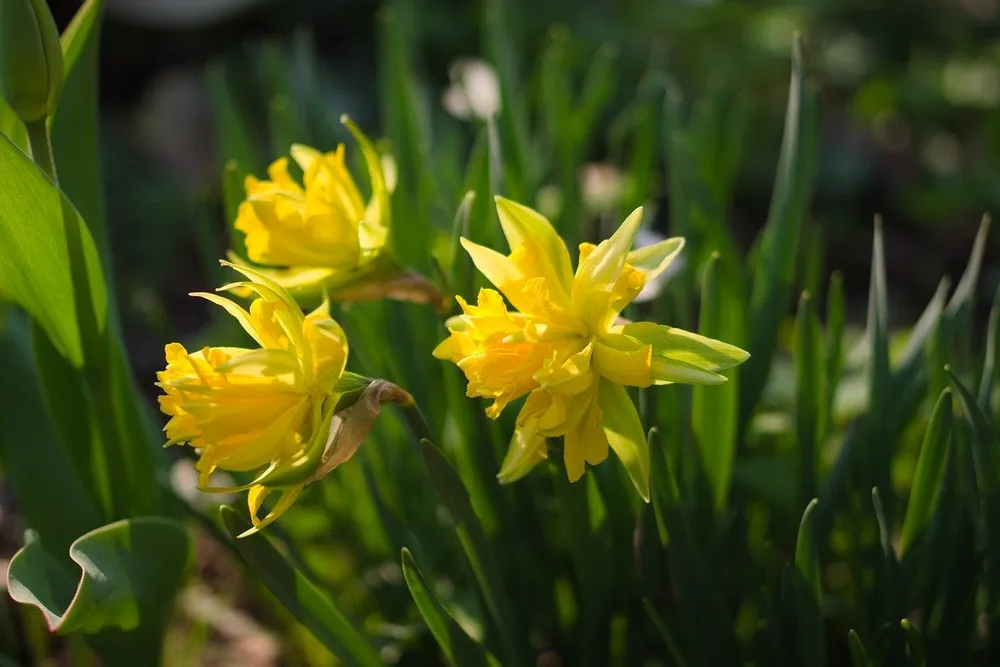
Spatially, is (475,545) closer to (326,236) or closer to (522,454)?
(522,454)

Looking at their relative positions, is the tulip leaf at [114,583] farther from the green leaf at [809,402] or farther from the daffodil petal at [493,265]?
the green leaf at [809,402]

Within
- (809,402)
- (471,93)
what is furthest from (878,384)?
(471,93)

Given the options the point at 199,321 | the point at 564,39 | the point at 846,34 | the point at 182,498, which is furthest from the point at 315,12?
the point at 182,498

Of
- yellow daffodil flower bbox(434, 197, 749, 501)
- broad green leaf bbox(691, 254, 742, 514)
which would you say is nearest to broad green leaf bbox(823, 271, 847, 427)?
broad green leaf bbox(691, 254, 742, 514)

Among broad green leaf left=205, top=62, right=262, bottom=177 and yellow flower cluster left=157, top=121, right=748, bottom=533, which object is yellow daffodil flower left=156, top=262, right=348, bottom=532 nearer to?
yellow flower cluster left=157, top=121, right=748, bottom=533

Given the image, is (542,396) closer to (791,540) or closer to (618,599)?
(618,599)

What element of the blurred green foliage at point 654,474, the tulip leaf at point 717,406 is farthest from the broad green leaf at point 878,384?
the tulip leaf at point 717,406
